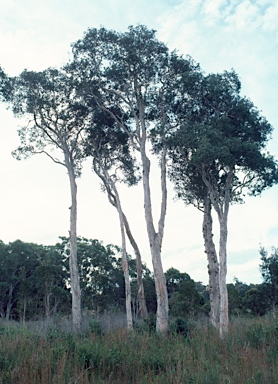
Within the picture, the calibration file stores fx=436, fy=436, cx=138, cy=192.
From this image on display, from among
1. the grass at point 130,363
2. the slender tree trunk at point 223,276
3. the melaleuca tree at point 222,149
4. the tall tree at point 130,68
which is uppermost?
the tall tree at point 130,68

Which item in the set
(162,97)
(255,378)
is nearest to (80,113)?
(162,97)

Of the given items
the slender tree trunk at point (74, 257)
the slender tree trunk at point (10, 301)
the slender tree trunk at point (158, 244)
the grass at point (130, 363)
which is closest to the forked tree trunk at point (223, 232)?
the slender tree trunk at point (158, 244)

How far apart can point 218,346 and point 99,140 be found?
15.0m

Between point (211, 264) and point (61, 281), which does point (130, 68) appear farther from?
point (61, 281)

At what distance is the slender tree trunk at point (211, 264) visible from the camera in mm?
17441

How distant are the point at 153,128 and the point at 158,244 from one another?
200 inches

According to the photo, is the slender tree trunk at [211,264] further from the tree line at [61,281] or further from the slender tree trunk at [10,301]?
the slender tree trunk at [10,301]

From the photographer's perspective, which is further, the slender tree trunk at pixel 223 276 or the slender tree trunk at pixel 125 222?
the slender tree trunk at pixel 125 222

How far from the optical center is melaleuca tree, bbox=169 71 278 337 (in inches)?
591

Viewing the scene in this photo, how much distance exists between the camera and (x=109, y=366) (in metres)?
7.30

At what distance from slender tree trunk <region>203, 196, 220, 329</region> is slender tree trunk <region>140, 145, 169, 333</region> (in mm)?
2609

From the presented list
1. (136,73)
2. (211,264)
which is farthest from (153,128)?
(211,264)

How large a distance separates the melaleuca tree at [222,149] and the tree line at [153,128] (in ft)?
0.13

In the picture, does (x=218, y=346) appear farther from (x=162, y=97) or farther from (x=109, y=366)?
(x=162, y=97)
